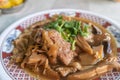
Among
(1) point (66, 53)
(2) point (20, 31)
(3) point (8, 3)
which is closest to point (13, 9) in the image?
(3) point (8, 3)

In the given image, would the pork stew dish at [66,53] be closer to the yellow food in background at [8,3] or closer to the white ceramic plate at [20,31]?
the white ceramic plate at [20,31]

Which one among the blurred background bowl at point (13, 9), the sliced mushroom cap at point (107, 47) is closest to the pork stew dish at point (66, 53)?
the sliced mushroom cap at point (107, 47)

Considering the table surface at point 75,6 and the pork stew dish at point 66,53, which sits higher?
the table surface at point 75,6

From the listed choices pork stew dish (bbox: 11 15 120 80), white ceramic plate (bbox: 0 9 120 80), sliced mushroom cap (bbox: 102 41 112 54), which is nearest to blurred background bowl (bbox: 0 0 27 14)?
white ceramic plate (bbox: 0 9 120 80)

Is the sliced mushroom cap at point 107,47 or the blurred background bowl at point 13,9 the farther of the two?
the blurred background bowl at point 13,9

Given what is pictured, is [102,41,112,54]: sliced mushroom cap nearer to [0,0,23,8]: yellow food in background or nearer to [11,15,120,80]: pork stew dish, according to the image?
[11,15,120,80]: pork stew dish

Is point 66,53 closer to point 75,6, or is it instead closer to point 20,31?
point 20,31
